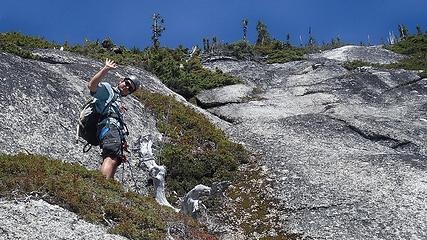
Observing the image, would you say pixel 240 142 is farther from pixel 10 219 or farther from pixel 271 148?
pixel 10 219

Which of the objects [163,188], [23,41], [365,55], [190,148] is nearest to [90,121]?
[163,188]

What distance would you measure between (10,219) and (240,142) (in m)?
16.6

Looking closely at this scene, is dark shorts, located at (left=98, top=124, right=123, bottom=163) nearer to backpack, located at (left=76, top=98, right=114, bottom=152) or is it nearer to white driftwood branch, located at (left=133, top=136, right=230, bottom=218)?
backpack, located at (left=76, top=98, right=114, bottom=152)

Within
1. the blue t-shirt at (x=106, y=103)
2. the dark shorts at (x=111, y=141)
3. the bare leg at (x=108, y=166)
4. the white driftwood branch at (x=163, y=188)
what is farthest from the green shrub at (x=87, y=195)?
the white driftwood branch at (x=163, y=188)

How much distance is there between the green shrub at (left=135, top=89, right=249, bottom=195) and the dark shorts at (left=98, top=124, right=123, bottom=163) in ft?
21.8

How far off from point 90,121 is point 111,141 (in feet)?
2.73

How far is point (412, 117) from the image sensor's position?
106 ft

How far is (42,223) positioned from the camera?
10125 mm

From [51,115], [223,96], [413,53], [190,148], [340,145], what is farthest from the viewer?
[413,53]

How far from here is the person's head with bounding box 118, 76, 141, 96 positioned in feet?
43.2

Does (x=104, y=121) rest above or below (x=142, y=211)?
above

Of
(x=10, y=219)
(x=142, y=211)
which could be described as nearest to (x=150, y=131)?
(x=142, y=211)

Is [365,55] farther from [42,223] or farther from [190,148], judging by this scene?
[42,223]

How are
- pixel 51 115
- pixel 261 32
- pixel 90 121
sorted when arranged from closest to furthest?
pixel 90 121, pixel 51 115, pixel 261 32
